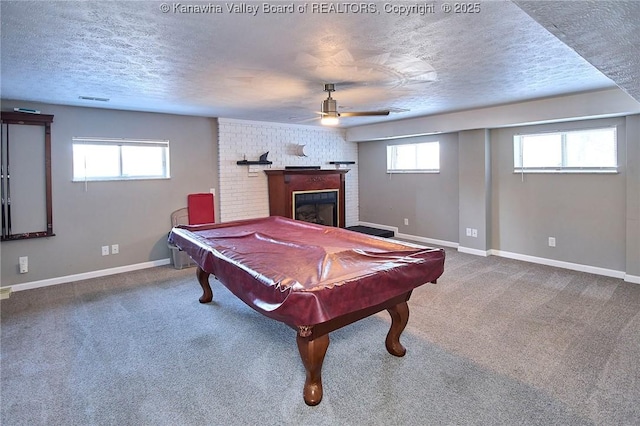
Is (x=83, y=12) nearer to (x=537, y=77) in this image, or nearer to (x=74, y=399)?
(x=74, y=399)

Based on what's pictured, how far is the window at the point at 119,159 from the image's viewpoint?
177 inches

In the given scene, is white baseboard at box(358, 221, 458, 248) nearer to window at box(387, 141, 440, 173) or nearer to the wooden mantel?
window at box(387, 141, 440, 173)

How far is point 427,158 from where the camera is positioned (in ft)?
20.8

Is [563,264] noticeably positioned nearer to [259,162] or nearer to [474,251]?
[474,251]

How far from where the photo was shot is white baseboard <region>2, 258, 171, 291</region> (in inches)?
164

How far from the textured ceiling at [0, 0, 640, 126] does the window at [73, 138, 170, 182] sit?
61cm

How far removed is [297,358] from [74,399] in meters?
1.38

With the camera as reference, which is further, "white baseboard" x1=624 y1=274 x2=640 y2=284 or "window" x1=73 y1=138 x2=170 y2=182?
"window" x1=73 y1=138 x2=170 y2=182

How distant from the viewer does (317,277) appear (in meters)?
2.01

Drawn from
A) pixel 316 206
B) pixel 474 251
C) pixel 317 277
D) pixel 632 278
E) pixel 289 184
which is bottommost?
pixel 632 278

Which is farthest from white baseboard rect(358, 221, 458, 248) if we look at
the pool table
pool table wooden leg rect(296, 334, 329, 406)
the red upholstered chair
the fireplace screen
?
pool table wooden leg rect(296, 334, 329, 406)

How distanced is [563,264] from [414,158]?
9.60 ft

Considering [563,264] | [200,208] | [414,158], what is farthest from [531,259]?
[200,208]

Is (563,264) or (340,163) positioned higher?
(340,163)
